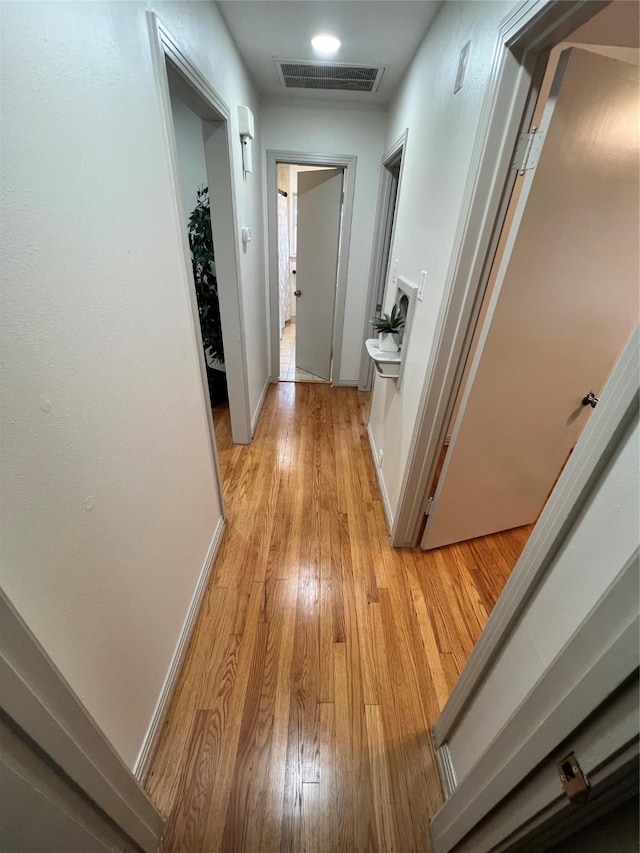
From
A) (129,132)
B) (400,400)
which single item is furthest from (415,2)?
(400,400)

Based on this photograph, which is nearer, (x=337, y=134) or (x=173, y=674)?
(x=173, y=674)

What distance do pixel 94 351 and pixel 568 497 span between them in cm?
104

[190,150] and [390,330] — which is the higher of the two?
[190,150]

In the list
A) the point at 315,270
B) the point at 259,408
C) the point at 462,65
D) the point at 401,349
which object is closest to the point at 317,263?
the point at 315,270

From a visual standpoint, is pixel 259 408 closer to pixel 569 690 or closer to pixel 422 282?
pixel 422 282

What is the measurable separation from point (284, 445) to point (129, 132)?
2114mm

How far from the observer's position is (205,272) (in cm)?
269

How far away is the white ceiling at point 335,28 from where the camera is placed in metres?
1.53

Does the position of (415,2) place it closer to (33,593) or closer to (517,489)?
(517,489)

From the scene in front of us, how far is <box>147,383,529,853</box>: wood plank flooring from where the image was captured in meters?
1.04

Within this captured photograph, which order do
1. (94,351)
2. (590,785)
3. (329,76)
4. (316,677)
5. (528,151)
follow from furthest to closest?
(329,76) → (316,677) → (528,151) → (94,351) → (590,785)

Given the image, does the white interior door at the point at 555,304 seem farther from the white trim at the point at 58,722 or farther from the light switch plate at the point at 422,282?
the white trim at the point at 58,722

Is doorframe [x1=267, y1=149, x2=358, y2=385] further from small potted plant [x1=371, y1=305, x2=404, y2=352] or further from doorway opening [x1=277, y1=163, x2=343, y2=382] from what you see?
small potted plant [x1=371, y1=305, x2=404, y2=352]

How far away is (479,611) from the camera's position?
63.8 inches
